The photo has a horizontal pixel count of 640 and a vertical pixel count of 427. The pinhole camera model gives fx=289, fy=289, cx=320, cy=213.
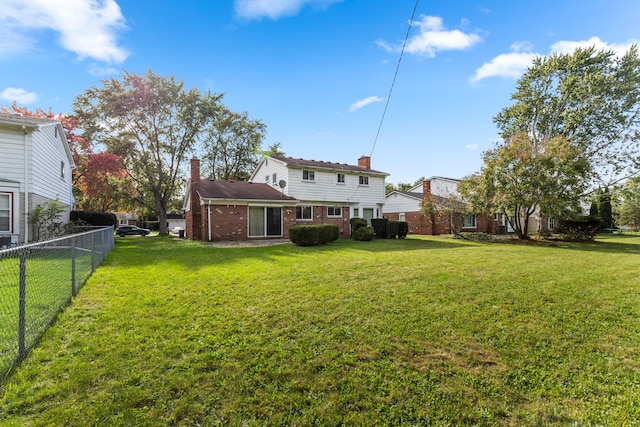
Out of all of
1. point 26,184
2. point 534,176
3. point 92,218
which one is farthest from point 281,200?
point 534,176

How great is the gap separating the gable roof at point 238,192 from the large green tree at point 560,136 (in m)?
12.5

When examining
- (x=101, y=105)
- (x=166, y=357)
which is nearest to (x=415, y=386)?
(x=166, y=357)

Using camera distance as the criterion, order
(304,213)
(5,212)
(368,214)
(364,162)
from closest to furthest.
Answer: (5,212) → (304,213) → (368,214) → (364,162)

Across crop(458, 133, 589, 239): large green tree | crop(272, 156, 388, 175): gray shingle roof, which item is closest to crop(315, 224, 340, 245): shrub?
crop(272, 156, 388, 175): gray shingle roof

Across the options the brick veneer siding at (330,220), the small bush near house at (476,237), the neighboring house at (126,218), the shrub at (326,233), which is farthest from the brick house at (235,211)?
the neighboring house at (126,218)

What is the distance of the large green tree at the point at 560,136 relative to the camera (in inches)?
620

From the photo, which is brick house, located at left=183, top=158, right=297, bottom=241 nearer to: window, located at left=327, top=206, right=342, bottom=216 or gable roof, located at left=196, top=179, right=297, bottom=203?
gable roof, located at left=196, top=179, right=297, bottom=203

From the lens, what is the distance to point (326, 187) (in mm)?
21047

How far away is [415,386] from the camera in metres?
2.78

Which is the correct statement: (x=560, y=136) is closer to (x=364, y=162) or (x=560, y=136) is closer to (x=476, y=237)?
(x=476, y=237)

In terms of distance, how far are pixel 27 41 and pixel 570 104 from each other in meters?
34.0

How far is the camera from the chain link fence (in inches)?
122

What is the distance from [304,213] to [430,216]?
1185 cm

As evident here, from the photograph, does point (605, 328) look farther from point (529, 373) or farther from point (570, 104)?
point (570, 104)
